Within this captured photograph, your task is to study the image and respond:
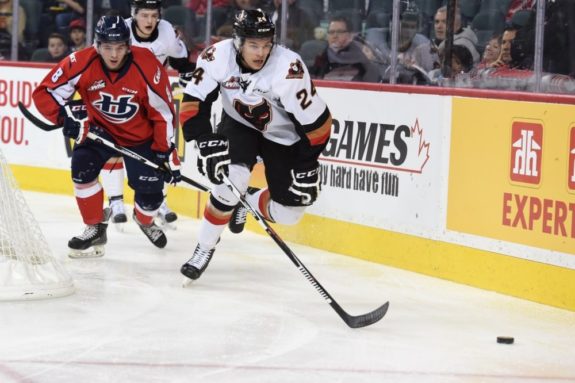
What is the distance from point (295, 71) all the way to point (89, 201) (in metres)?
1.44

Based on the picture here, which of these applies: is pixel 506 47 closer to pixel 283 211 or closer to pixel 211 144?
pixel 283 211

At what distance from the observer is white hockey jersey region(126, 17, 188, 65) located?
6.36 m

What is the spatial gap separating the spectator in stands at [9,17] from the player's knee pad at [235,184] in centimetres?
380

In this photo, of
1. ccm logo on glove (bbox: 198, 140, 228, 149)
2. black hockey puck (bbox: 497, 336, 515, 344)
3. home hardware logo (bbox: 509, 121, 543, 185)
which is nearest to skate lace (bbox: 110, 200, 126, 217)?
ccm logo on glove (bbox: 198, 140, 228, 149)

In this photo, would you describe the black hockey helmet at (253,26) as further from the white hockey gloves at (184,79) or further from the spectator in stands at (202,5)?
the spectator in stands at (202,5)

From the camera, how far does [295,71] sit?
4.64 m

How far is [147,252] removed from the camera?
5.88 m

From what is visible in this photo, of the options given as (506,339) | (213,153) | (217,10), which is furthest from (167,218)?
(506,339)

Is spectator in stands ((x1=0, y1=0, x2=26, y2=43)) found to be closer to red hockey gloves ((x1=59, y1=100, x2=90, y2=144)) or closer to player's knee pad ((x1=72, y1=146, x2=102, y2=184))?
player's knee pad ((x1=72, y1=146, x2=102, y2=184))

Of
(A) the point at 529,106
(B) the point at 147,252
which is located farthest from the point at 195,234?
(A) the point at 529,106

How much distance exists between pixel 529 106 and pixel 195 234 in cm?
224

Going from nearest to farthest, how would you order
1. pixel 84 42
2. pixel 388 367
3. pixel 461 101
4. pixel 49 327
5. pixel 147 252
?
pixel 388 367 → pixel 49 327 → pixel 461 101 → pixel 147 252 → pixel 84 42

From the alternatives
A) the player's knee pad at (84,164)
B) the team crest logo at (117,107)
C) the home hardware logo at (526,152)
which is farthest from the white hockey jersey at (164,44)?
the home hardware logo at (526,152)

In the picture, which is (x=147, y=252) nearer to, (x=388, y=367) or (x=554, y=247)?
(x=554, y=247)
